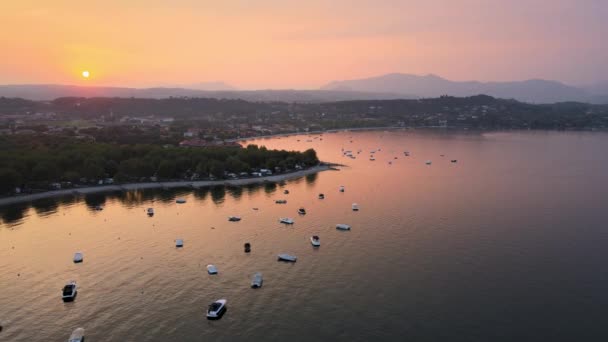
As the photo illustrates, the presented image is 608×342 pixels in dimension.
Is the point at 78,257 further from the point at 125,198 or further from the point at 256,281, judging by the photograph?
the point at 125,198

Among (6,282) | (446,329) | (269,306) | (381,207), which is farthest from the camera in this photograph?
(381,207)

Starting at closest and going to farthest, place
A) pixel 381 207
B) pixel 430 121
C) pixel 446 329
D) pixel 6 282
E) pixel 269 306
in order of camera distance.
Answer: pixel 446 329 < pixel 269 306 < pixel 6 282 < pixel 381 207 < pixel 430 121

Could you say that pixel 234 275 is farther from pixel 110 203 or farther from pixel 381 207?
pixel 110 203

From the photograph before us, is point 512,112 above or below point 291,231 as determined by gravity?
above

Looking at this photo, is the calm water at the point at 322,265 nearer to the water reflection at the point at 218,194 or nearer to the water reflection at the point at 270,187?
the water reflection at the point at 270,187

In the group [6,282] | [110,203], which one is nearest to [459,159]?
[110,203]

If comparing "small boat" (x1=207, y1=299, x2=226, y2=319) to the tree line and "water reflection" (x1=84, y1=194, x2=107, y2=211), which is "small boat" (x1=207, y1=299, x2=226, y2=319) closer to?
"water reflection" (x1=84, y1=194, x2=107, y2=211)

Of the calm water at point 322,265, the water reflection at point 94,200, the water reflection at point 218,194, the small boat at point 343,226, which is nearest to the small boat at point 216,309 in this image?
the calm water at point 322,265

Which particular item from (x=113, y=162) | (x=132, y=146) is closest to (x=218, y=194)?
(x=113, y=162)
